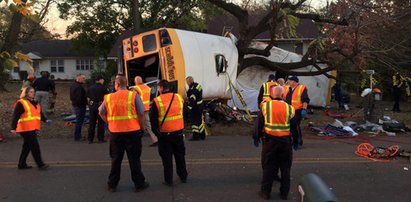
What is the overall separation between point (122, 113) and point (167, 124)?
75 cm

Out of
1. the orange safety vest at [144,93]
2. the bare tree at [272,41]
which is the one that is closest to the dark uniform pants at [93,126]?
the orange safety vest at [144,93]

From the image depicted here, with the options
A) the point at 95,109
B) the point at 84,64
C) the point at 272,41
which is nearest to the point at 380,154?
the point at 95,109

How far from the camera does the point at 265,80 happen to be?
1973cm

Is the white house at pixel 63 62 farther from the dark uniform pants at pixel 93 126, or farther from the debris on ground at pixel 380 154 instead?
the debris on ground at pixel 380 154

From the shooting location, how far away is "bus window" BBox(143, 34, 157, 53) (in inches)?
516

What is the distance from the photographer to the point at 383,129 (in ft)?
42.0

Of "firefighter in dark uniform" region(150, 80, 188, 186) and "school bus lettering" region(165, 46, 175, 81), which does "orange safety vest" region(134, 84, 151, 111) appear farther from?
"firefighter in dark uniform" region(150, 80, 188, 186)

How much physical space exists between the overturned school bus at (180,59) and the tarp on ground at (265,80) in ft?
7.29

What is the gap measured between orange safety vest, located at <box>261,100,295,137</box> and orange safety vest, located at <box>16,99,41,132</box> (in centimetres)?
437

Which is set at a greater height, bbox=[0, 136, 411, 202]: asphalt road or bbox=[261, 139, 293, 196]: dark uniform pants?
bbox=[261, 139, 293, 196]: dark uniform pants

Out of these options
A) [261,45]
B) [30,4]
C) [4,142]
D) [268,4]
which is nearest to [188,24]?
[261,45]

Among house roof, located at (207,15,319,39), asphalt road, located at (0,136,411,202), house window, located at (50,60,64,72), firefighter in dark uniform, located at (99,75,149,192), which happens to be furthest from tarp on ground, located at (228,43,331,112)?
house window, located at (50,60,64,72)

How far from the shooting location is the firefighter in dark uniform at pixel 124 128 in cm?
654

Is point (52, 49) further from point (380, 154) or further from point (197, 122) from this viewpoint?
point (380, 154)
